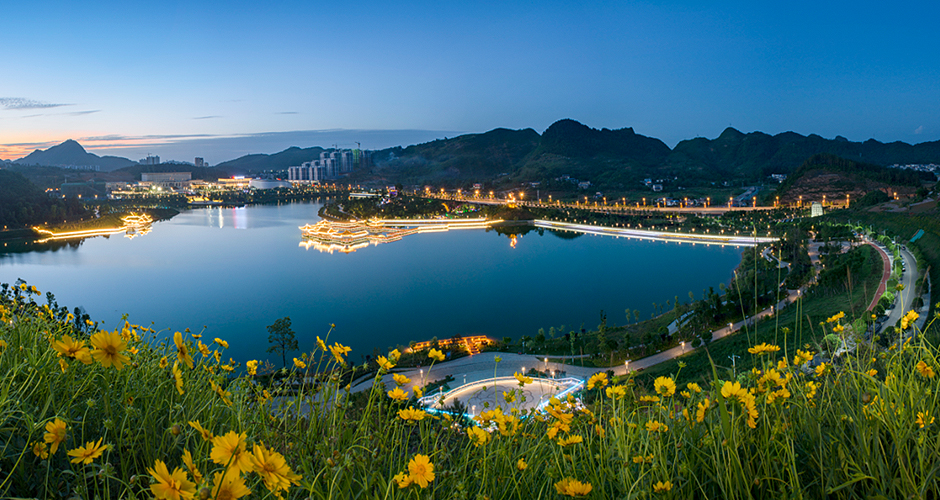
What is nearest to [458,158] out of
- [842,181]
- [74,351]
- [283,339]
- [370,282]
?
[842,181]

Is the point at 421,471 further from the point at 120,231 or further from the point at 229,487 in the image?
the point at 120,231

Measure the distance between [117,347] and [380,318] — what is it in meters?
12.9

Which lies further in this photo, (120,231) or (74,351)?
(120,231)

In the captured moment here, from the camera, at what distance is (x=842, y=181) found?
3175cm

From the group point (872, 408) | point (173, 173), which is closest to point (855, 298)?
point (872, 408)

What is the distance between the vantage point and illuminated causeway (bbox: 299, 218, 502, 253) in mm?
26172

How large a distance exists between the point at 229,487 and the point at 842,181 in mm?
39410

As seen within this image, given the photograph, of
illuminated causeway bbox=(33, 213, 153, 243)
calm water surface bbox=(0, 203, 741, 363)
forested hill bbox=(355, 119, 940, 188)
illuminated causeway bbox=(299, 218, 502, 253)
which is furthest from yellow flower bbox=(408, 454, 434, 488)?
forested hill bbox=(355, 119, 940, 188)

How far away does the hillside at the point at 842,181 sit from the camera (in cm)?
2989

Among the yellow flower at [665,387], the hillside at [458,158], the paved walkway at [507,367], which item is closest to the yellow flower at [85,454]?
the yellow flower at [665,387]

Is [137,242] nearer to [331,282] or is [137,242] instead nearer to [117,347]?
[331,282]

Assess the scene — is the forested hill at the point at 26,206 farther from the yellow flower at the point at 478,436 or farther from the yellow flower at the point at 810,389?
the yellow flower at the point at 810,389

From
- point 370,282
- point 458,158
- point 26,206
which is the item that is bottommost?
point 370,282

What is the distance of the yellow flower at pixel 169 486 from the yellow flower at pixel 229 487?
0.08 feet
